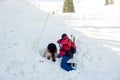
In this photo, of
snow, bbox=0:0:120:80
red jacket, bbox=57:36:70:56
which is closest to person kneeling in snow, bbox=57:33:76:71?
red jacket, bbox=57:36:70:56

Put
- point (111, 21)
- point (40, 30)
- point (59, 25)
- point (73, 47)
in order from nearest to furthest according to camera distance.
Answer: point (73, 47) → point (40, 30) → point (59, 25) → point (111, 21)

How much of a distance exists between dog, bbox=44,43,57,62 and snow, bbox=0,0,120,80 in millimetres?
222

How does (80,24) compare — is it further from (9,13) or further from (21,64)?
(21,64)

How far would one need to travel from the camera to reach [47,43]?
14.5m

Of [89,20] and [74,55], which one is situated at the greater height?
[89,20]

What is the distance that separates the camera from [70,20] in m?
18.2

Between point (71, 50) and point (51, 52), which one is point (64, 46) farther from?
point (51, 52)

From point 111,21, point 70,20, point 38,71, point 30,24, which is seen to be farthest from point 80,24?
point 38,71

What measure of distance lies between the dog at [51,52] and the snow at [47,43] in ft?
0.73

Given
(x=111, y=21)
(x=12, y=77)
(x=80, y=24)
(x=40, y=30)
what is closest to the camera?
(x=12, y=77)

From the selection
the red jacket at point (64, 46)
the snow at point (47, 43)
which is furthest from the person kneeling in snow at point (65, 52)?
the snow at point (47, 43)

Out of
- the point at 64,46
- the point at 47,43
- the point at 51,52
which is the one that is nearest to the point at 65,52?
the point at 64,46

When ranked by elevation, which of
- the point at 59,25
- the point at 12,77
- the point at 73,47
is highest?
the point at 59,25

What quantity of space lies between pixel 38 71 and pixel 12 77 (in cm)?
122
